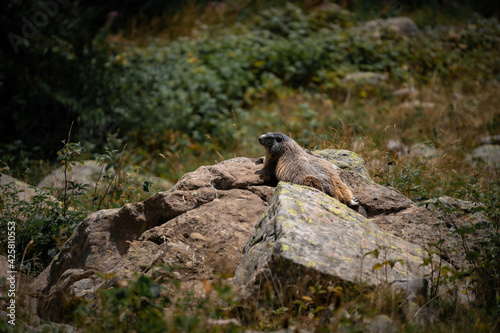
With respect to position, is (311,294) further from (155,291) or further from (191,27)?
A: (191,27)

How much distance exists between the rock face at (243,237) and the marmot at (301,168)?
0.23 metres

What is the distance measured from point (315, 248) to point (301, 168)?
4.78ft

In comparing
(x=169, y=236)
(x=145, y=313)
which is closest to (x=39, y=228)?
(x=169, y=236)

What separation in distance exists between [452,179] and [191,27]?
1097 centimetres

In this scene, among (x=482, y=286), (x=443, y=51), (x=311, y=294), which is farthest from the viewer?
(x=443, y=51)

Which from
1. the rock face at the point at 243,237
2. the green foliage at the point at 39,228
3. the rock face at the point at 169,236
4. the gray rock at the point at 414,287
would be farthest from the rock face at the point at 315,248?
the green foliage at the point at 39,228

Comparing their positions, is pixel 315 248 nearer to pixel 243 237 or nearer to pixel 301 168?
pixel 243 237

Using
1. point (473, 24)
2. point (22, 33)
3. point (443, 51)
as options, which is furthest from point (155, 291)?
point (473, 24)

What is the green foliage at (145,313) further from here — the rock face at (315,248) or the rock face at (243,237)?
the rock face at (315,248)

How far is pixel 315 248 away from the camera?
350 centimetres

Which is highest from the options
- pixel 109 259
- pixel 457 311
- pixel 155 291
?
pixel 155 291

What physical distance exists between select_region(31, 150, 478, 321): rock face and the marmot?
0.23 m

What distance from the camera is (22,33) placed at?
335 inches

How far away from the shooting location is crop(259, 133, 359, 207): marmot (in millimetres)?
4663
